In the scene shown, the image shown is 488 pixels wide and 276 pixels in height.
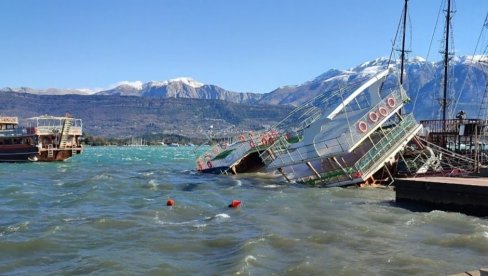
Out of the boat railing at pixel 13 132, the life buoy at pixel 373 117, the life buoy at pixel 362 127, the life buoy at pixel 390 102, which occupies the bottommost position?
the boat railing at pixel 13 132

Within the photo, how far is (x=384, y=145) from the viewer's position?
35.6m

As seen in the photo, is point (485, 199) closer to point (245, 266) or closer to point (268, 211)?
point (268, 211)

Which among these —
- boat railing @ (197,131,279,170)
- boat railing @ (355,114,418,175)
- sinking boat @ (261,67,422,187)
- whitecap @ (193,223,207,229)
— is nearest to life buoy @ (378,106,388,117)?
sinking boat @ (261,67,422,187)

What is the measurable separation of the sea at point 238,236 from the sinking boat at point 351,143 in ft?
11.3

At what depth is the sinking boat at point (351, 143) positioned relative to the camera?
3431 centimetres

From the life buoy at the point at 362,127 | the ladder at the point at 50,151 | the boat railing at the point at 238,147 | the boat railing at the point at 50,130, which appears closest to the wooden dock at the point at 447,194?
the life buoy at the point at 362,127

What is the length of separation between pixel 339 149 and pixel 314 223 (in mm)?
12722

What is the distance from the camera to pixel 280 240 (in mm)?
18312

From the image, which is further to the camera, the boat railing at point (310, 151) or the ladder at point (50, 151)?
the ladder at point (50, 151)

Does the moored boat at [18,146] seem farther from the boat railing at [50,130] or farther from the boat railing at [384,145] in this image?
the boat railing at [384,145]

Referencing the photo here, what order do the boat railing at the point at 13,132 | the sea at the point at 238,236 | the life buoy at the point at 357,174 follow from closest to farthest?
the sea at the point at 238,236
the life buoy at the point at 357,174
the boat railing at the point at 13,132

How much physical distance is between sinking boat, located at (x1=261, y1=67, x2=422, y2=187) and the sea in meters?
3.45

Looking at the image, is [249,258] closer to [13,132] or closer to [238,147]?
[238,147]

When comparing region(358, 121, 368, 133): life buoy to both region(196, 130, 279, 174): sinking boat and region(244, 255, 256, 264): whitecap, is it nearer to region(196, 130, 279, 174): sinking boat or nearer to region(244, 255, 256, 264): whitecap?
region(196, 130, 279, 174): sinking boat
